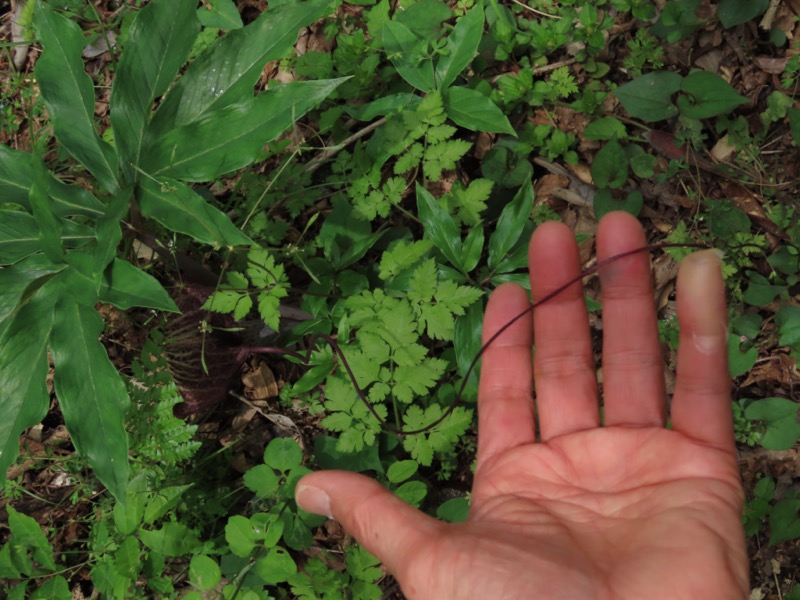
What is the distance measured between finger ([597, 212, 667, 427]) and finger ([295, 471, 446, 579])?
672 mm

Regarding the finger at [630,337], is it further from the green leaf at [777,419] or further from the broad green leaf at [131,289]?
the broad green leaf at [131,289]

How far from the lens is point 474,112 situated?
99.6 inches

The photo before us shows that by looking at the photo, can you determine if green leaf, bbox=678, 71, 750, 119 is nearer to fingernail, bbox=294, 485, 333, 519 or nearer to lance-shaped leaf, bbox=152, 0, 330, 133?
lance-shaped leaf, bbox=152, 0, 330, 133

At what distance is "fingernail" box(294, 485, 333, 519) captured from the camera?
65.0 inches

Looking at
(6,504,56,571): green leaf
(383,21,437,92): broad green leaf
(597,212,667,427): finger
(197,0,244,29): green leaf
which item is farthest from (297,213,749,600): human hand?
(197,0,244,29): green leaf

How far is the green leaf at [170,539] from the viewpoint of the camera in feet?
7.54

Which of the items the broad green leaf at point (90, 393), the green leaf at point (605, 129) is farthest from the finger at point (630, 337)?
the broad green leaf at point (90, 393)

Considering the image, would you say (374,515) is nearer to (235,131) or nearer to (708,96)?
(235,131)

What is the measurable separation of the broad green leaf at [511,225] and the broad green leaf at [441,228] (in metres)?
0.14

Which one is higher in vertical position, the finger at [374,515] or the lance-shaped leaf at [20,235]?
the lance-shaped leaf at [20,235]

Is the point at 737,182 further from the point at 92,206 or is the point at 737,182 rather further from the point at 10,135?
the point at 10,135

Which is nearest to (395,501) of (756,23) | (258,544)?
(258,544)

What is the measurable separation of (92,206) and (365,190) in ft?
3.29

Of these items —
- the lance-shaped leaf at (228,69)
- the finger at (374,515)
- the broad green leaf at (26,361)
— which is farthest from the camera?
the lance-shaped leaf at (228,69)
